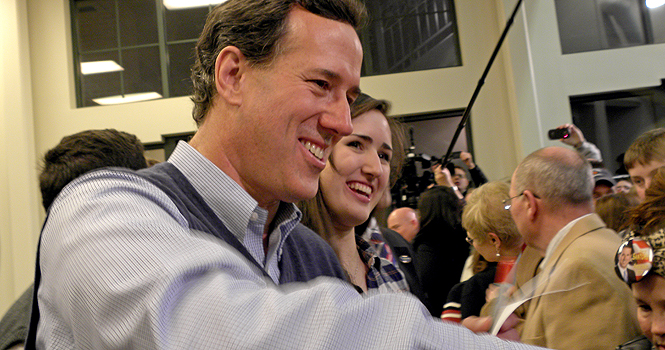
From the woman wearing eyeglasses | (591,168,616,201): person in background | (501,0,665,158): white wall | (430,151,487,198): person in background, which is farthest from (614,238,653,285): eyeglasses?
(501,0,665,158): white wall

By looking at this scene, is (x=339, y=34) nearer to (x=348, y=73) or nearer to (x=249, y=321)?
(x=348, y=73)

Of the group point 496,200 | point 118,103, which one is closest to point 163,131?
point 118,103

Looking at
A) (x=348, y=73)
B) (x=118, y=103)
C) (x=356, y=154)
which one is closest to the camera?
(x=348, y=73)

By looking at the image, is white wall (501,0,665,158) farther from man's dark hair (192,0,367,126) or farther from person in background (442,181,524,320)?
man's dark hair (192,0,367,126)

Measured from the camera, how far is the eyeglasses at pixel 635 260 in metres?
1.41

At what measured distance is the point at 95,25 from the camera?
7.46 metres

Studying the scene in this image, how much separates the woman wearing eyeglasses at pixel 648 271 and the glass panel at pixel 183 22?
6.67m

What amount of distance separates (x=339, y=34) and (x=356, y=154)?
79 centimetres

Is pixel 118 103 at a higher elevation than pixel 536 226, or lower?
higher

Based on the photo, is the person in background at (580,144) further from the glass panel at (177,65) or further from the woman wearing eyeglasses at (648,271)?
the glass panel at (177,65)

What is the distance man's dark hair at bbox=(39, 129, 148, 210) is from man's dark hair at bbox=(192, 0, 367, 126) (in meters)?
0.81

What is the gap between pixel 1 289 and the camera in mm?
6738

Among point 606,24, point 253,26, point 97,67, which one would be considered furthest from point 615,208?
point 97,67

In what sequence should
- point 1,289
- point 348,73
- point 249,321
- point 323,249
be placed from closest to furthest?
point 249,321 < point 348,73 < point 323,249 < point 1,289
